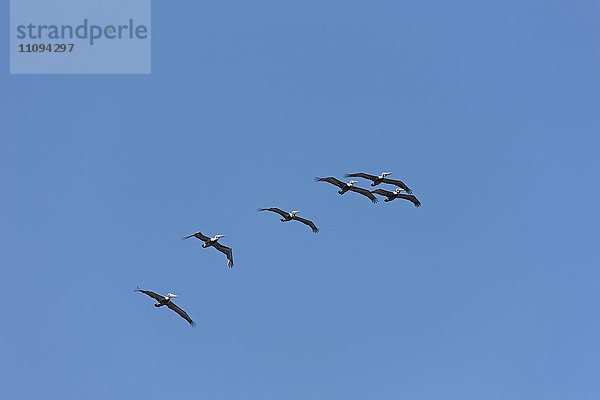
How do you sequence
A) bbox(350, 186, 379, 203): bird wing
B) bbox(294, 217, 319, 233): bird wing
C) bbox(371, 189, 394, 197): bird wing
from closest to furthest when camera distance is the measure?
bbox(294, 217, 319, 233): bird wing → bbox(350, 186, 379, 203): bird wing → bbox(371, 189, 394, 197): bird wing

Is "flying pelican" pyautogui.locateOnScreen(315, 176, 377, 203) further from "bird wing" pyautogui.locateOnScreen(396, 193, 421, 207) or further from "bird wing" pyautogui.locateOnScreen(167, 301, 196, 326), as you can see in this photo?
"bird wing" pyautogui.locateOnScreen(167, 301, 196, 326)

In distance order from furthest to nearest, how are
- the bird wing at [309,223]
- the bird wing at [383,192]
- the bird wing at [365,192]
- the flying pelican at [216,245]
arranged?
the bird wing at [383,192] → the bird wing at [365,192] → the bird wing at [309,223] → the flying pelican at [216,245]

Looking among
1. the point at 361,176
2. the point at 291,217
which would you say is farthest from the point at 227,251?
the point at 361,176

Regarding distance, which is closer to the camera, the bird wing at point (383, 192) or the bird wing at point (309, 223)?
the bird wing at point (309, 223)

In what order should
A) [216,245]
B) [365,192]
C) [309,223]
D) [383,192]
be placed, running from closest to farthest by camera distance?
[216,245] → [309,223] → [365,192] → [383,192]

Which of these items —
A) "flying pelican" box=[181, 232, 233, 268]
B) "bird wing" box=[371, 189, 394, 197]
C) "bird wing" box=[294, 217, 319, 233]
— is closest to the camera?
"flying pelican" box=[181, 232, 233, 268]

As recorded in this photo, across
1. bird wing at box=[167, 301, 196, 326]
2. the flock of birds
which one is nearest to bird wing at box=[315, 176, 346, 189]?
the flock of birds

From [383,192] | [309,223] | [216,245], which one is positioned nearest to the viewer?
[216,245]

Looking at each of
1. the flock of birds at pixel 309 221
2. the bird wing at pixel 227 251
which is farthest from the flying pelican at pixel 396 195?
the bird wing at pixel 227 251

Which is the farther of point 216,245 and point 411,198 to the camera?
point 411,198

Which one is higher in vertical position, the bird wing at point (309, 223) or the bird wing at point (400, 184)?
the bird wing at point (400, 184)

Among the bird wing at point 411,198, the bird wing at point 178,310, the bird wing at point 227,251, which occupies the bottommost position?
the bird wing at point 178,310

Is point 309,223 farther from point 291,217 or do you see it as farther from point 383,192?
point 383,192

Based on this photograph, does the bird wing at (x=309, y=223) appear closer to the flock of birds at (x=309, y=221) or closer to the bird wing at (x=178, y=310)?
the flock of birds at (x=309, y=221)
